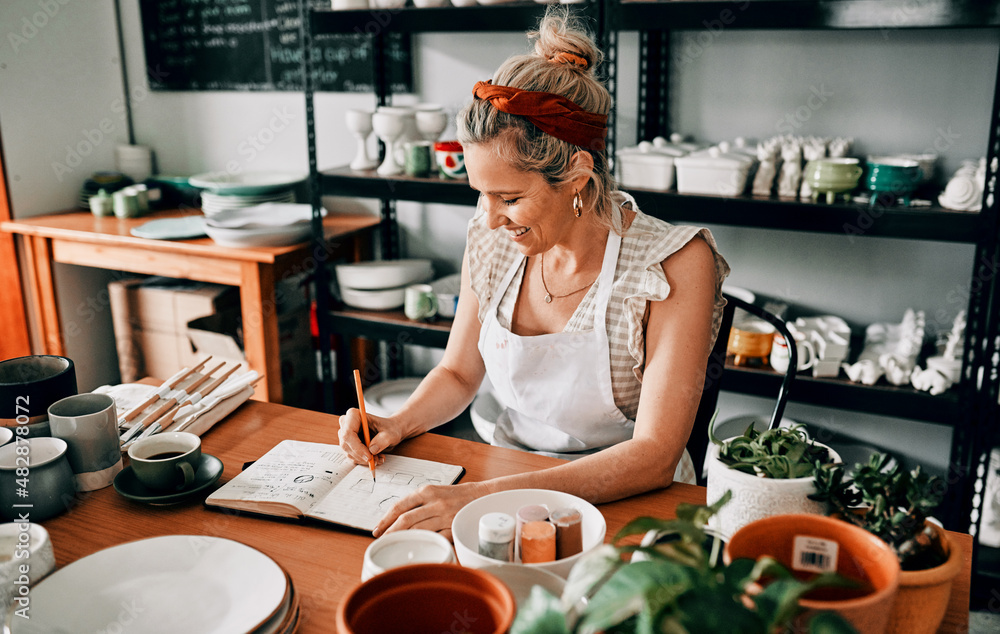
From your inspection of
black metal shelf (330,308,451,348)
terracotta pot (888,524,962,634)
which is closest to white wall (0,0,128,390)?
black metal shelf (330,308,451,348)

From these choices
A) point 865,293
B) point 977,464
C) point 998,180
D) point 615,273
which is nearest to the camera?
point 615,273

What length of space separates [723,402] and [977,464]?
0.81 metres

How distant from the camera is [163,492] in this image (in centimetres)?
108

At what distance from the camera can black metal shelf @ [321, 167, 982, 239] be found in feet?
5.83

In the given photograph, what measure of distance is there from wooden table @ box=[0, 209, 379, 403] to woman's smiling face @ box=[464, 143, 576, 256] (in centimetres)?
126

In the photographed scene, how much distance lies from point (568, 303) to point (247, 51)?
7.01ft

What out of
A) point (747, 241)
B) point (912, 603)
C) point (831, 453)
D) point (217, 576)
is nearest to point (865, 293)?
point (747, 241)

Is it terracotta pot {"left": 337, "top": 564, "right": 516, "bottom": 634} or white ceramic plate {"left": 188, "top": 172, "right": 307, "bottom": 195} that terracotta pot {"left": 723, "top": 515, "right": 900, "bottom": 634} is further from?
white ceramic plate {"left": 188, "top": 172, "right": 307, "bottom": 195}

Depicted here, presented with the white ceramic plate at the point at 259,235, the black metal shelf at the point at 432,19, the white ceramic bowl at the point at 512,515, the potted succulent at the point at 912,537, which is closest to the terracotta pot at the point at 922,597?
the potted succulent at the point at 912,537

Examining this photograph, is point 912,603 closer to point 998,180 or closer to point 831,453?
point 831,453

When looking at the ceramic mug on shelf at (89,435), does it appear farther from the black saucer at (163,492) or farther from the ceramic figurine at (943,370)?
the ceramic figurine at (943,370)

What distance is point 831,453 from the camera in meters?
0.87

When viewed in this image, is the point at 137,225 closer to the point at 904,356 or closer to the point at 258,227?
the point at 258,227

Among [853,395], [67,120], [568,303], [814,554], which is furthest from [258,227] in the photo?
[814,554]
